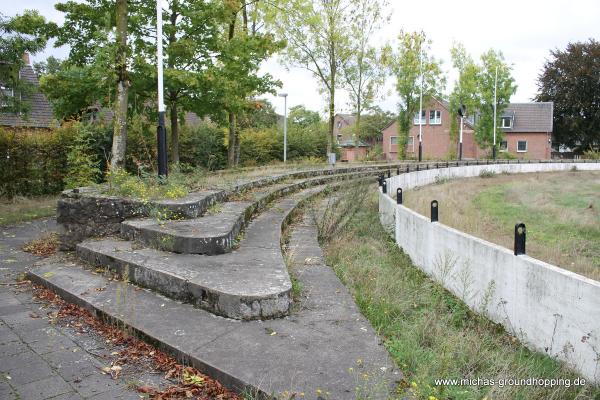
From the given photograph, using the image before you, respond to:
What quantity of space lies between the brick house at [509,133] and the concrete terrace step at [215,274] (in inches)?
1960

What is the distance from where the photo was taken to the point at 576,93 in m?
52.9

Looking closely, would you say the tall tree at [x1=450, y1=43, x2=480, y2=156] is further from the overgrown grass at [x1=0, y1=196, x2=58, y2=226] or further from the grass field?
the overgrown grass at [x1=0, y1=196, x2=58, y2=226]

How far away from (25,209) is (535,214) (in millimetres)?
14286

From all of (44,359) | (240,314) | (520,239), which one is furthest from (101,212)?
(520,239)

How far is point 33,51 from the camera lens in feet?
44.4

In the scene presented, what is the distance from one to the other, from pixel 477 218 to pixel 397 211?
14.0 feet

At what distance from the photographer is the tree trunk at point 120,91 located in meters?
11.1

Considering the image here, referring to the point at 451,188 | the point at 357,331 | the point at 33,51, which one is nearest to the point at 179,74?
the point at 33,51

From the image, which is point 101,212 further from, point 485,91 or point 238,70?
point 485,91

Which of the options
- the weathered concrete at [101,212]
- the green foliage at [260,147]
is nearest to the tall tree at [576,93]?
the green foliage at [260,147]

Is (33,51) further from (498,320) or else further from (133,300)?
(498,320)

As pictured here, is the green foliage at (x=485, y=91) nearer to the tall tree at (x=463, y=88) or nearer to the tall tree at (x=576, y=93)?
the tall tree at (x=463, y=88)

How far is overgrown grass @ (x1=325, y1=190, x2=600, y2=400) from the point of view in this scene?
134 inches

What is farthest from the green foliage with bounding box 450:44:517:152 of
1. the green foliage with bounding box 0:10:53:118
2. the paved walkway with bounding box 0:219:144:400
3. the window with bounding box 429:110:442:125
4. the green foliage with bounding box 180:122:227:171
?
the paved walkway with bounding box 0:219:144:400
